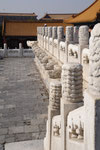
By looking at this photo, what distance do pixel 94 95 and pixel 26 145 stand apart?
397cm

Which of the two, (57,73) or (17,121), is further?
(57,73)

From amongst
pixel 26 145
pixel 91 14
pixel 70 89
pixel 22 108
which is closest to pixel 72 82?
pixel 70 89

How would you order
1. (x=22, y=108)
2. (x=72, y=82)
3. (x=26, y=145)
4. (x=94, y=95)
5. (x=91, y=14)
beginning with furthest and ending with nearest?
(x=91, y=14) < (x=22, y=108) < (x=26, y=145) < (x=72, y=82) < (x=94, y=95)

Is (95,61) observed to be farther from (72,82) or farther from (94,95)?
(72,82)

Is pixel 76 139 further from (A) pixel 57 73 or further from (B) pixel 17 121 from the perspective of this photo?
(A) pixel 57 73

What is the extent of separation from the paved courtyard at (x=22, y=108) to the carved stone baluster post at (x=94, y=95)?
4.27 m

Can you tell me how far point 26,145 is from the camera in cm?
608

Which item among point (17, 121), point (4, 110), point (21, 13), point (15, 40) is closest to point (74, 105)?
point (17, 121)

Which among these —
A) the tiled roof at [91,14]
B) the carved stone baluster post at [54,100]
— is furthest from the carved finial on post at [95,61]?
the tiled roof at [91,14]

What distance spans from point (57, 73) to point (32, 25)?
23764mm

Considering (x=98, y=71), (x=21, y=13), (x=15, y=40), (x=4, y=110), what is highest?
(x=21, y=13)

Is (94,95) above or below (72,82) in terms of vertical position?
below

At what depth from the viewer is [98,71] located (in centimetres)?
261

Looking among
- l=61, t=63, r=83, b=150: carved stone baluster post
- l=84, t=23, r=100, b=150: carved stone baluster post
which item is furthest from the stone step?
l=84, t=23, r=100, b=150: carved stone baluster post
